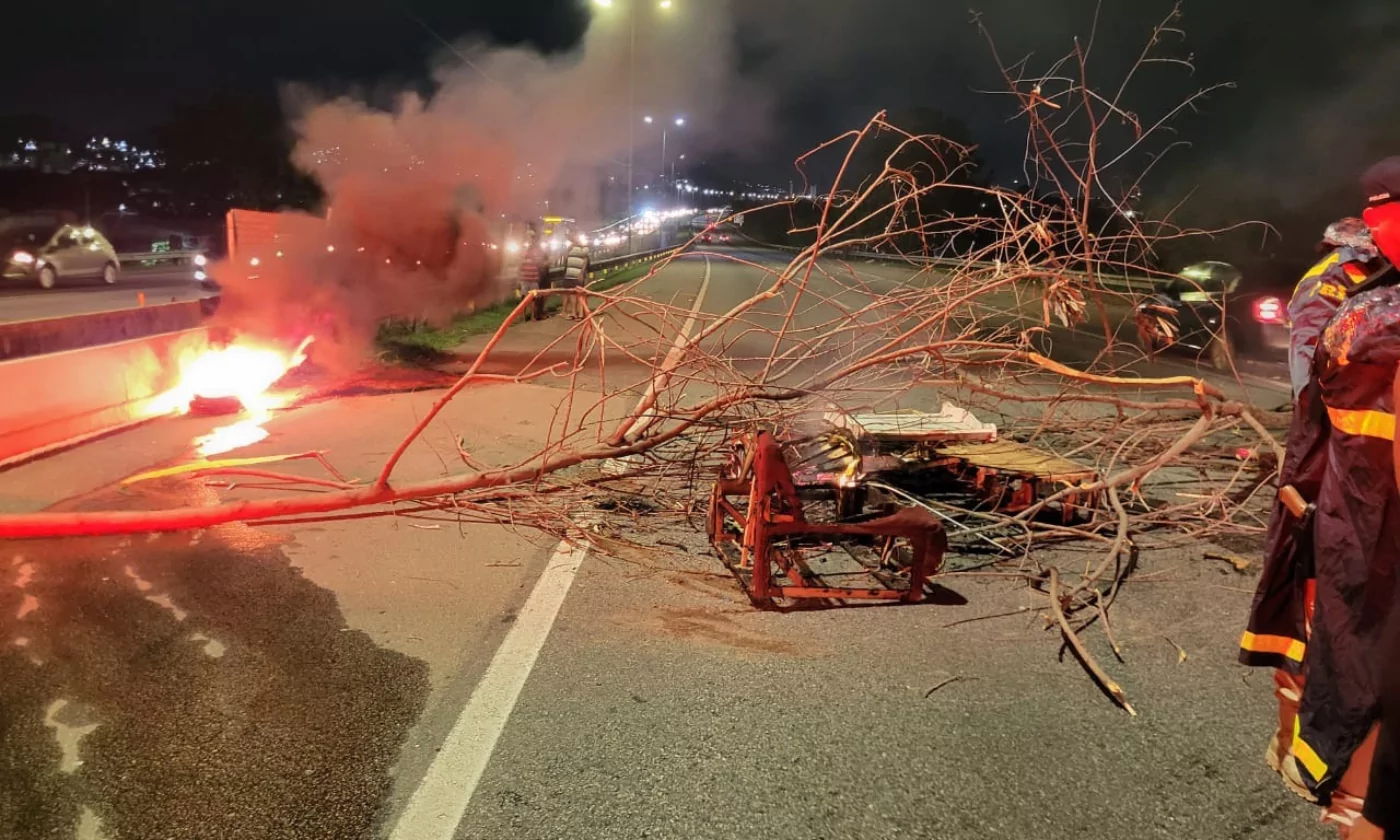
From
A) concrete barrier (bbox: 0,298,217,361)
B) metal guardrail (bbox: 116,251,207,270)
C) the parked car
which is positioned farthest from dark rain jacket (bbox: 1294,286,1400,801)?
metal guardrail (bbox: 116,251,207,270)

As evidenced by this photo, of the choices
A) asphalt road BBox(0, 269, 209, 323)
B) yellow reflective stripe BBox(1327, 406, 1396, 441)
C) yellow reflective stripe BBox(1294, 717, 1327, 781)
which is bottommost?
asphalt road BBox(0, 269, 209, 323)

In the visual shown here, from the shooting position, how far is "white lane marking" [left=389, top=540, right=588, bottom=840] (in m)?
2.50

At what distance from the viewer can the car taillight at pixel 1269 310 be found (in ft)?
35.5

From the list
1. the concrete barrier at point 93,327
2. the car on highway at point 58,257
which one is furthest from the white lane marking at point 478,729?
the car on highway at point 58,257

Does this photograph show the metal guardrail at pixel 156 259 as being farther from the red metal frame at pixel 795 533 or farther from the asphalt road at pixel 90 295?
the red metal frame at pixel 795 533

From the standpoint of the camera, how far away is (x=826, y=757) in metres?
2.81

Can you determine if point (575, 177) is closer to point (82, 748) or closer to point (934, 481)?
point (934, 481)

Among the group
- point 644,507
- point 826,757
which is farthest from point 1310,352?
point 644,507

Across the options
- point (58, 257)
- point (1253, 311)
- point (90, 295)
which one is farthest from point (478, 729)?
point (58, 257)

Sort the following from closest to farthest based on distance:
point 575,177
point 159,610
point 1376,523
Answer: point 1376,523, point 159,610, point 575,177

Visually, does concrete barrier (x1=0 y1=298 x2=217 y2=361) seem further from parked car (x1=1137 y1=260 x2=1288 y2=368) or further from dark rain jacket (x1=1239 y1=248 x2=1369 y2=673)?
parked car (x1=1137 y1=260 x2=1288 y2=368)

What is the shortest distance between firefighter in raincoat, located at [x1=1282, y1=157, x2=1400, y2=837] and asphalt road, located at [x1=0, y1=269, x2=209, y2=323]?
16.4 metres

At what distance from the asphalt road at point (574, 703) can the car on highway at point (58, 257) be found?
20.9 m

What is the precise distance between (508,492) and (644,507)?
2.89 ft
